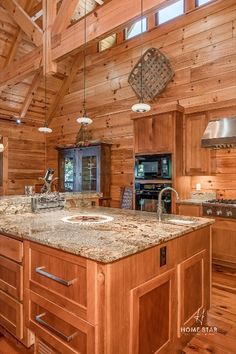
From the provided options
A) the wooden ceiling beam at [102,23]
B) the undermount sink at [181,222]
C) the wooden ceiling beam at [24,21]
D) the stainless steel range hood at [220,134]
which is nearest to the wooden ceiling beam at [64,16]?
the wooden ceiling beam at [102,23]

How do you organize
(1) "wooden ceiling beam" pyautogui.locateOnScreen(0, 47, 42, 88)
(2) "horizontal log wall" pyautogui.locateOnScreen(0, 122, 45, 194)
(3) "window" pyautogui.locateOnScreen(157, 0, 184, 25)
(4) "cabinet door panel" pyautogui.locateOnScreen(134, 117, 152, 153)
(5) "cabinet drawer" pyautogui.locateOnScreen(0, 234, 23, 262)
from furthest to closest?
(2) "horizontal log wall" pyautogui.locateOnScreen(0, 122, 45, 194)
(3) "window" pyautogui.locateOnScreen(157, 0, 184, 25)
(4) "cabinet door panel" pyautogui.locateOnScreen(134, 117, 152, 153)
(1) "wooden ceiling beam" pyautogui.locateOnScreen(0, 47, 42, 88)
(5) "cabinet drawer" pyautogui.locateOnScreen(0, 234, 23, 262)

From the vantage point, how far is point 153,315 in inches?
60.5

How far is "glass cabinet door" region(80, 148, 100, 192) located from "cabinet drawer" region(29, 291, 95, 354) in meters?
3.65

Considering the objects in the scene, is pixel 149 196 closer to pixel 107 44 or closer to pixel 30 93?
pixel 107 44

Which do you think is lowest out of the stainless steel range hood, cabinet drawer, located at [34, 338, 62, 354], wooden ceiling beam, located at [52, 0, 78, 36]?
cabinet drawer, located at [34, 338, 62, 354]

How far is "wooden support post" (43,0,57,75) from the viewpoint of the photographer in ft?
11.6

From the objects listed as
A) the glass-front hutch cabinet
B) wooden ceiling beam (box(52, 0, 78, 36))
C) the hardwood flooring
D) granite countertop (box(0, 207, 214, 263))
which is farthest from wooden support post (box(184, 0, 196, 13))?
the hardwood flooring

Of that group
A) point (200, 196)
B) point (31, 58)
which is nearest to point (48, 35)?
point (31, 58)

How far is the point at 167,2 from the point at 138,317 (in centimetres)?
259

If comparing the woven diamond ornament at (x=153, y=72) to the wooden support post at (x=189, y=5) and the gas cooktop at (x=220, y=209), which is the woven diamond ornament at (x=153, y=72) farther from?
the gas cooktop at (x=220, y=209)

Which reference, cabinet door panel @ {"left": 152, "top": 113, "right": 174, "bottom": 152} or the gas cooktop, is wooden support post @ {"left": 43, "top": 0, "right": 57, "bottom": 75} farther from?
the gas cooktop

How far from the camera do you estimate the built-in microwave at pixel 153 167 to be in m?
4.04

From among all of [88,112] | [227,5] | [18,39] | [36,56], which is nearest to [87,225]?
[36,56]

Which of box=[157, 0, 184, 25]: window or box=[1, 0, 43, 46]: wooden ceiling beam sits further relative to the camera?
box=[157, 0, 184, 25]: window
